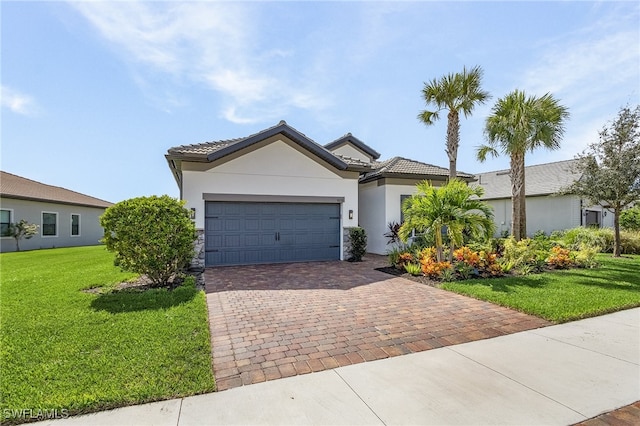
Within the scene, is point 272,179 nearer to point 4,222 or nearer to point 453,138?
point 453,138

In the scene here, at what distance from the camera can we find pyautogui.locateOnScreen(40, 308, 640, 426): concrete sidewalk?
9.46 feet

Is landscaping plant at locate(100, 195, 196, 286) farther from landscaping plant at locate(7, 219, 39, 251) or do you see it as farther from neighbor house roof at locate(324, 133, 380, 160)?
landscaping plant at locate(7, 219, 39, 251)

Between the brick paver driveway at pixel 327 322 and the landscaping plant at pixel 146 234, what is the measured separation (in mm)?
1345

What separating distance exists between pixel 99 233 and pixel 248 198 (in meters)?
21.9

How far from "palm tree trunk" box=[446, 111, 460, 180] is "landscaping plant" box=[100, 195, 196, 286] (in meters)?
11.5

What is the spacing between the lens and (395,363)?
3973 millimetres

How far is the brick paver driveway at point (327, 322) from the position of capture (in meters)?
4.08

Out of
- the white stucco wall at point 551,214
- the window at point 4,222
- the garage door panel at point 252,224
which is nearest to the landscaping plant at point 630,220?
the white stucco wall at point 551,214

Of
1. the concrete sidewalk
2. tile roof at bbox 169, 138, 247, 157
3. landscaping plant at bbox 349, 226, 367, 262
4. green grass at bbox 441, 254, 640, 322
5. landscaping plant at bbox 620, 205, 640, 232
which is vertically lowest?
the concrete sidewalk

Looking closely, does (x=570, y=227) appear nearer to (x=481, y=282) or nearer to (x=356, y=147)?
(x=356, y=147)

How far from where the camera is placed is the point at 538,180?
22.5 meters

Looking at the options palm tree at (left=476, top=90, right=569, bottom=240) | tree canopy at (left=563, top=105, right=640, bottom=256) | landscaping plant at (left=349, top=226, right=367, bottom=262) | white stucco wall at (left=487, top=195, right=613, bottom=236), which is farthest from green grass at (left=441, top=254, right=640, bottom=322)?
white stucco wall at (left=487, top=195, right=613, bottom=236)

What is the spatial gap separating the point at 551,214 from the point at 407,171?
12585mm

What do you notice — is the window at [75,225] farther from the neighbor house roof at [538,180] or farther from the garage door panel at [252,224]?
the neighbor house roof at [538,180]
